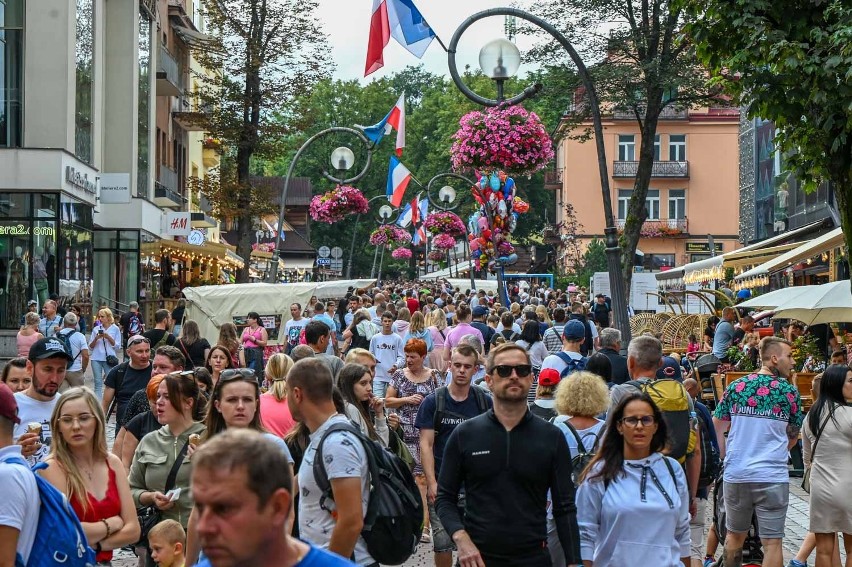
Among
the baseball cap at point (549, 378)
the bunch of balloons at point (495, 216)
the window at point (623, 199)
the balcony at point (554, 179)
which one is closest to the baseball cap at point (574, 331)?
the baseball cap at point (549, 378)

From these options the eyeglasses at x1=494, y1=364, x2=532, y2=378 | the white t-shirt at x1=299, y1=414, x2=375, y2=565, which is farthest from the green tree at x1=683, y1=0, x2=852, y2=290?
the white t-shirt at x1=299, y1=414, x2=375, y2=565

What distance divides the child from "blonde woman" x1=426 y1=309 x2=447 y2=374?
990cm

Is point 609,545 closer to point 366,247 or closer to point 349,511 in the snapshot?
point 349,511

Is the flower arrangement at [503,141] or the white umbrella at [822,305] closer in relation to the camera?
the white umbrella at [822,305]

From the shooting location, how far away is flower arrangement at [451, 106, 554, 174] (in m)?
22.5

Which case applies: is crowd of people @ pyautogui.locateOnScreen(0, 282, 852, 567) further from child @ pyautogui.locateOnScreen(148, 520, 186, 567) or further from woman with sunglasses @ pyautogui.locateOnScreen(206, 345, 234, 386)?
woman with sunglasses @ pyautogui.locateOnScreen(206, 345, 234, 386)

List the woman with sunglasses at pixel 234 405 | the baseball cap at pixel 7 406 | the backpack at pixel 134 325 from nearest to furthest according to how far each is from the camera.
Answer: the baseball cap at pixel 7 406 < the woman with sunglasses at pixel 234 405 < the backpack at pixel 134 325

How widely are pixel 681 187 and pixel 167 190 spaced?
34692 millimetres

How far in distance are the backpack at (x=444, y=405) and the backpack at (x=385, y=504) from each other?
10.2 feet

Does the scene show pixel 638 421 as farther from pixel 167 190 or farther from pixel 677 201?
pixel 677 201

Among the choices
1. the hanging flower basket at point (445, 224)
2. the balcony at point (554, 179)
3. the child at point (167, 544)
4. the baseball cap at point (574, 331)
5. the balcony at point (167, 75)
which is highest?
the balcony at point (167, 75)

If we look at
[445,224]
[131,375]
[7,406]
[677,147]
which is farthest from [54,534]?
[677,147]

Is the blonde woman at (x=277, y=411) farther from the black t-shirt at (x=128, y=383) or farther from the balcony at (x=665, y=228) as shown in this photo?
the balcony at (x=665, y=228)

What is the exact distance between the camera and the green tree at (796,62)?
35.6ft
